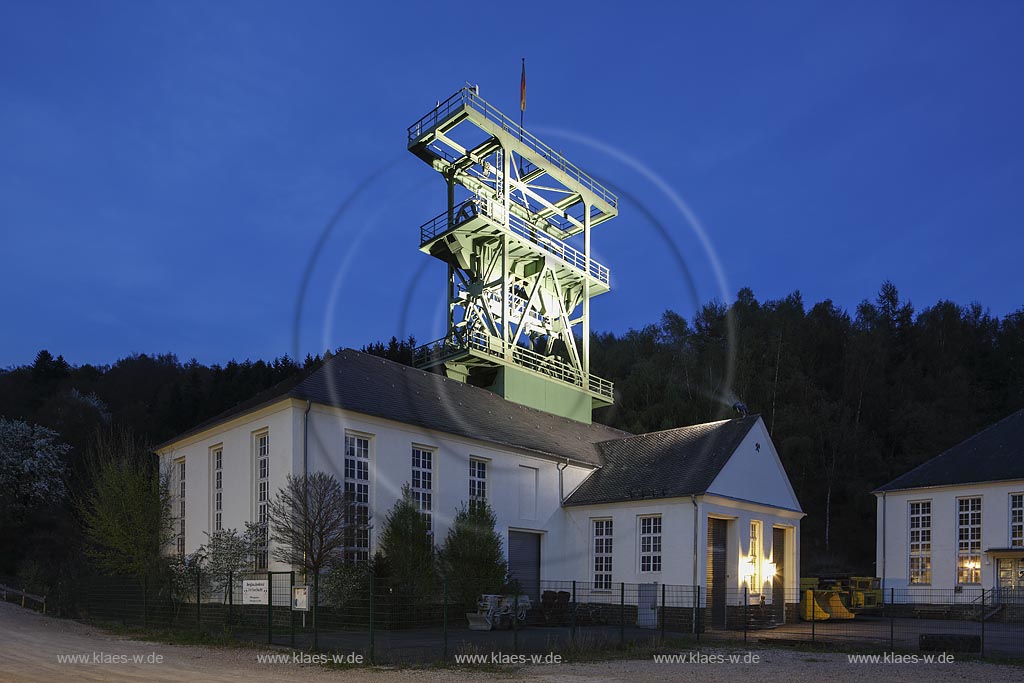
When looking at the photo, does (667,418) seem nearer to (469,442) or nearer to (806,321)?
(806,321)

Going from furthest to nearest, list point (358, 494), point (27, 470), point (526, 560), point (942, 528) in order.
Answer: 1. point (27, 470)
2. point (942, 528)
3. point (526, 560)
4. point (358, 494)

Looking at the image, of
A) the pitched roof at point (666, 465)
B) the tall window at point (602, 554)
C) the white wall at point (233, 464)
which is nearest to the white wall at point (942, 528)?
the pitched roof at point (666, 465)

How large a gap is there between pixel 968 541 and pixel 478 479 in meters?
21.3

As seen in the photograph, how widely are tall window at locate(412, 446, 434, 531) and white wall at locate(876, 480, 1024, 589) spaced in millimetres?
22386

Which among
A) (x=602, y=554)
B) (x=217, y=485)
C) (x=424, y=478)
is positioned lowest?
(x=602, y=554)

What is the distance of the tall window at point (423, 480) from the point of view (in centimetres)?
2648

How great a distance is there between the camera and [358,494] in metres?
24.6

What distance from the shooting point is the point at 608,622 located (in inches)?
1120

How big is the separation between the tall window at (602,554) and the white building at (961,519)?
15357 millimetres

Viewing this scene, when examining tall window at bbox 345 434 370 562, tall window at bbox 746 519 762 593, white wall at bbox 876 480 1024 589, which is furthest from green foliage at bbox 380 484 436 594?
white wall at bbox 876 480 1024 589

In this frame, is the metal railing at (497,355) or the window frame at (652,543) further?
the metal railing at (497,355)

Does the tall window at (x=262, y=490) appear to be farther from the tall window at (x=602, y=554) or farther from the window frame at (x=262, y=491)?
the tall window at (x=602, y=554)

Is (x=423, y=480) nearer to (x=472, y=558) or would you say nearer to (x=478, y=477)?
(x=478, y=477)

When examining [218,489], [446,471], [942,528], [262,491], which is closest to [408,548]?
[446,471]
